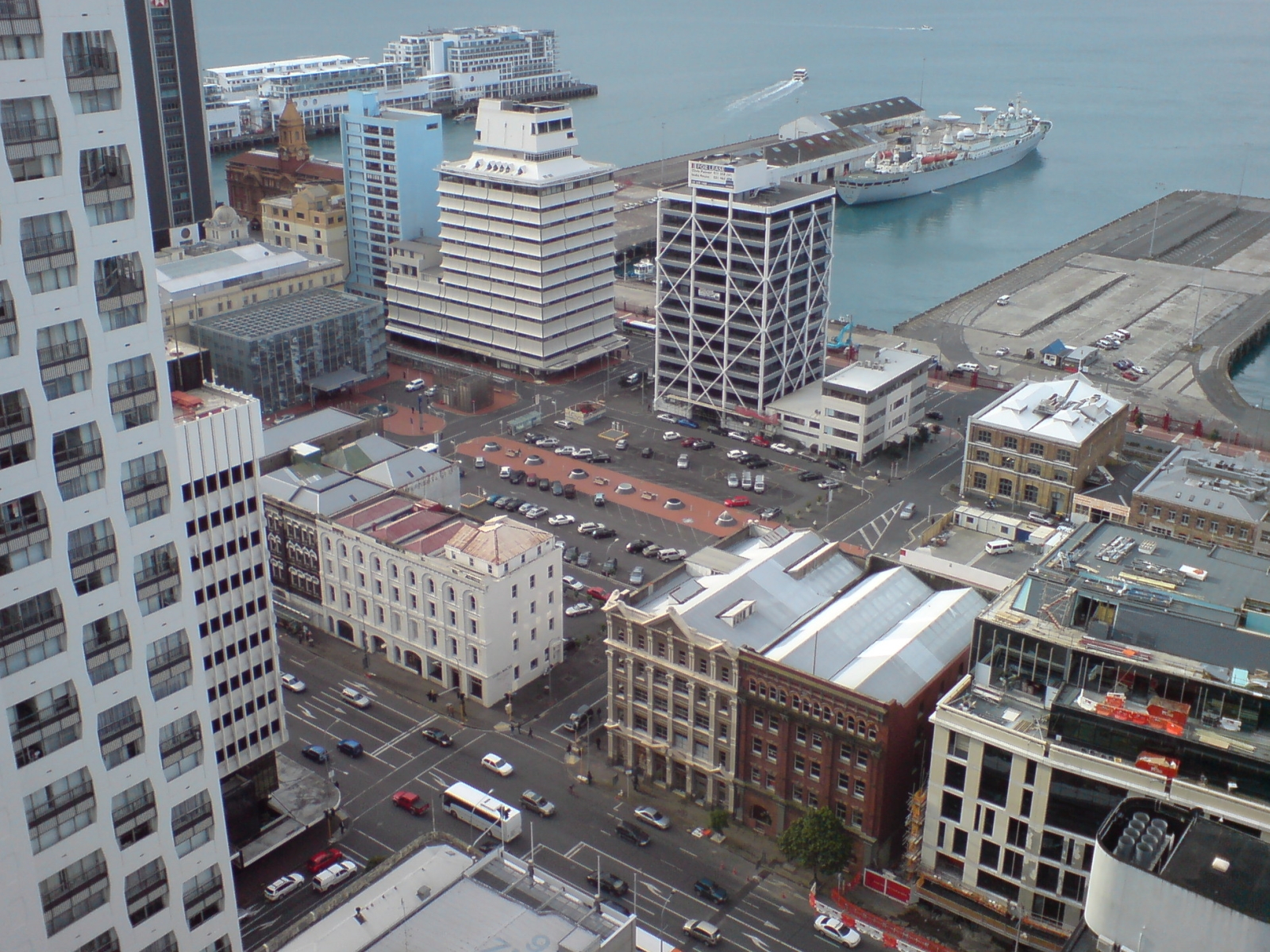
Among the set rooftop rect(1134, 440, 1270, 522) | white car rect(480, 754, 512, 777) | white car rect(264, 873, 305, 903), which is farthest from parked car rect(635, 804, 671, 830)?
rooftop rect(1134, 440, 1270, 522)

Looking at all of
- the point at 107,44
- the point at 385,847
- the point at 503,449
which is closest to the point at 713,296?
the point at 503,449

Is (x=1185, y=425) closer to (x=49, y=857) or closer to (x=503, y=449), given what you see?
(x=503, y=449)

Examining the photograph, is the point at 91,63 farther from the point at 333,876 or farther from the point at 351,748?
the point at 351,748

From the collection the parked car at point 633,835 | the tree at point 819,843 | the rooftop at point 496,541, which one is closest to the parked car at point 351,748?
the rooftop at point 496,541

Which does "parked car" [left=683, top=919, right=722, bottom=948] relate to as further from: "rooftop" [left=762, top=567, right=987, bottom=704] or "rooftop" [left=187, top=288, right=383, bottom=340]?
"rooftop" [left=187, top=288, right=383, bottom=340]

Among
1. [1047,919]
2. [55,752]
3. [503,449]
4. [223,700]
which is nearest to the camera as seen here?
[55,752]

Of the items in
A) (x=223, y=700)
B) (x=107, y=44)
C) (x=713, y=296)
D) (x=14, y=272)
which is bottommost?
(x=223, y=700)

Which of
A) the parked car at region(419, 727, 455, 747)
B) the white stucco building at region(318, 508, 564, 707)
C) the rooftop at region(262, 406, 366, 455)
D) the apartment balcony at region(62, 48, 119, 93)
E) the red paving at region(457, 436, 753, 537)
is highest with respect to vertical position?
the apartment balcony at region(62, 48, 119, 93)
